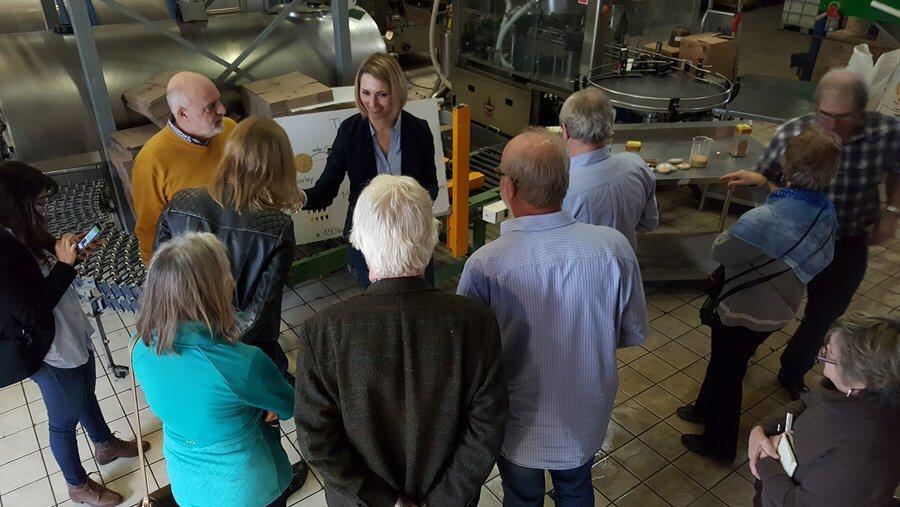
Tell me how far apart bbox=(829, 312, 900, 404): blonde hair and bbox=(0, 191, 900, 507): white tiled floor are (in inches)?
52.7

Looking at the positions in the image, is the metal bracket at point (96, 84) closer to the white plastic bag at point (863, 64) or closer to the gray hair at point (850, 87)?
the gray hair at point (850, 87)

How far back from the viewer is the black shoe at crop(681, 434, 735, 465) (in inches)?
106

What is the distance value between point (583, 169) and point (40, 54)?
327 centimetres

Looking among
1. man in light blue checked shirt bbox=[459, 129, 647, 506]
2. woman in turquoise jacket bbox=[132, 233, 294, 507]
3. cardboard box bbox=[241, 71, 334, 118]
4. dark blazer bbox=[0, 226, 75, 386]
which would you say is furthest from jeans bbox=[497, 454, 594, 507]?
cardboard box bbox=[241, 71, 334, 118]

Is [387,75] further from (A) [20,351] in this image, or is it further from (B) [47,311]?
(A) [20,351]

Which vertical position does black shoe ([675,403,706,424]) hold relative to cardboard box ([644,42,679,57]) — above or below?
below

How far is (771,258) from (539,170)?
44.6 inches

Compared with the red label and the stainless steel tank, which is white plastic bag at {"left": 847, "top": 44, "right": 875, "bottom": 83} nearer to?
the red label

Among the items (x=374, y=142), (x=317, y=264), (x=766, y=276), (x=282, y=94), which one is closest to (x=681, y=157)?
(x=766, y=276)

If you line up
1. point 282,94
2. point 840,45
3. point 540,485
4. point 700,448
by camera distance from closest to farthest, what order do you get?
point 540,485 < point 700,448 < point 282,94 < point 840,45

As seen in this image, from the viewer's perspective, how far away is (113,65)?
12.2 feet

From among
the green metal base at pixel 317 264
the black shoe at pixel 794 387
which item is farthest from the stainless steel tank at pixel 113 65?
the black shoe at pixel 794 387

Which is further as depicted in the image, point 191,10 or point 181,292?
point 191,10

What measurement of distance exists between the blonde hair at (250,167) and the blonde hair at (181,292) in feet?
1.47
